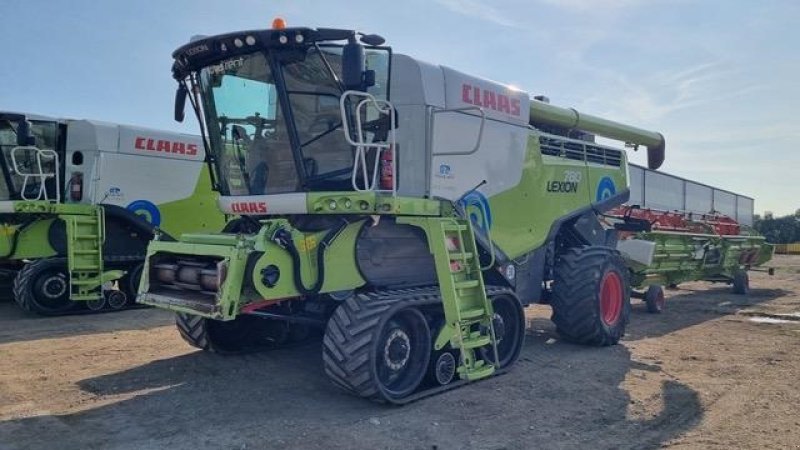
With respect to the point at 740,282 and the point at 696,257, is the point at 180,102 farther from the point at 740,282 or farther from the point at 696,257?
the point at 740,282

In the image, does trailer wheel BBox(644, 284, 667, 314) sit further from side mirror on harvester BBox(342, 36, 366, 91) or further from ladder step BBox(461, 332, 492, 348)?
side mirror on harvester BBox(342, 36, 366, 91)

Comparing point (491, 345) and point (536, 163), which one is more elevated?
point (536, 163)

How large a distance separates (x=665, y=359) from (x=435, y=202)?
3396 mm

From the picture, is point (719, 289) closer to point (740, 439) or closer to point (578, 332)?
point (578, 332)

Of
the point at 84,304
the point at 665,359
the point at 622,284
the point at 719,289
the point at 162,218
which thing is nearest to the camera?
the point at 665,359

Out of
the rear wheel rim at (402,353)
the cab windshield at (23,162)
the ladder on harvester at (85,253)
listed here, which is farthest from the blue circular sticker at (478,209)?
the cab windshield at (23,162)

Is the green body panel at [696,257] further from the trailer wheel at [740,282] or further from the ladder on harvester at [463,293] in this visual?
the ladder on harvester at [463,293]

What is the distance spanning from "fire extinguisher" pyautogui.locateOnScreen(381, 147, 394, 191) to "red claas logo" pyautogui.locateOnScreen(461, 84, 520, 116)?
1.19 meters

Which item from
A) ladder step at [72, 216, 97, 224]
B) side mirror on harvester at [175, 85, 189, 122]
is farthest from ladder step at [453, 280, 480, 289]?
ladder step at [72, 216, 97, 224]

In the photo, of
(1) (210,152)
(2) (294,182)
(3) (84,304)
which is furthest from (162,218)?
(2) (294,182)

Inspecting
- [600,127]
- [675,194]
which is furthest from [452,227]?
[675,194]

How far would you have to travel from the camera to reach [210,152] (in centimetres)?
598

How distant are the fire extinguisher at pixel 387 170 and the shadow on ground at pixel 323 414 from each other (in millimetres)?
1750

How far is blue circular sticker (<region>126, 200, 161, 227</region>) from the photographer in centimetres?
1089
